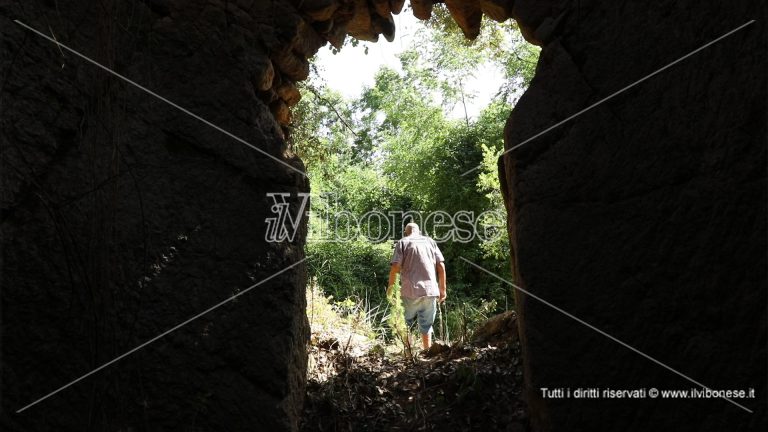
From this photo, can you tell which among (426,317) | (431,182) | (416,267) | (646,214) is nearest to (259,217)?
(646,214)

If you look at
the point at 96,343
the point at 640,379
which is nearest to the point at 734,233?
the point at 640,379

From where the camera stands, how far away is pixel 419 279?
4.75m

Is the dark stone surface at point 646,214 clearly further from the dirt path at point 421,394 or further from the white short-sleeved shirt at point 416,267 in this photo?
the white short-sleeved shirt at point 416,267

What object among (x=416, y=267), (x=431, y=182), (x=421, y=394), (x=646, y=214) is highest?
(x=431, y=182)

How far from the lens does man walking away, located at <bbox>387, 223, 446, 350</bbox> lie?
15.6ft

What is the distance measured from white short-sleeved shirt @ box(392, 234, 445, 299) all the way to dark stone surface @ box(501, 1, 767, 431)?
2.20m

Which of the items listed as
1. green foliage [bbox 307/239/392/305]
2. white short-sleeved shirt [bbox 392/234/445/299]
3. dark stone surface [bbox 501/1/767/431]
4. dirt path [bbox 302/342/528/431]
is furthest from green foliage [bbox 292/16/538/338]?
dark stone surface [bbox 501/1/767/431]

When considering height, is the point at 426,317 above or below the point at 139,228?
below

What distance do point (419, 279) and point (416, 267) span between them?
11 centimetres

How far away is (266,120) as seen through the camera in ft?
9.00

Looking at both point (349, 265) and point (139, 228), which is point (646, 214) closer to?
point (139, 228)

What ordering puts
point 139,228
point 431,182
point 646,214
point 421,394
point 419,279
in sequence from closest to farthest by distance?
point 646,214 → point 139,228 → point 421,394 → point 419,279 → point 431,182

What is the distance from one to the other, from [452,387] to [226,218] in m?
1.61

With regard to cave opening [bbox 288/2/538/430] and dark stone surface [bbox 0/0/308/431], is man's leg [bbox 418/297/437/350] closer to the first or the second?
cave opening [bbox 288/2/538/430]
